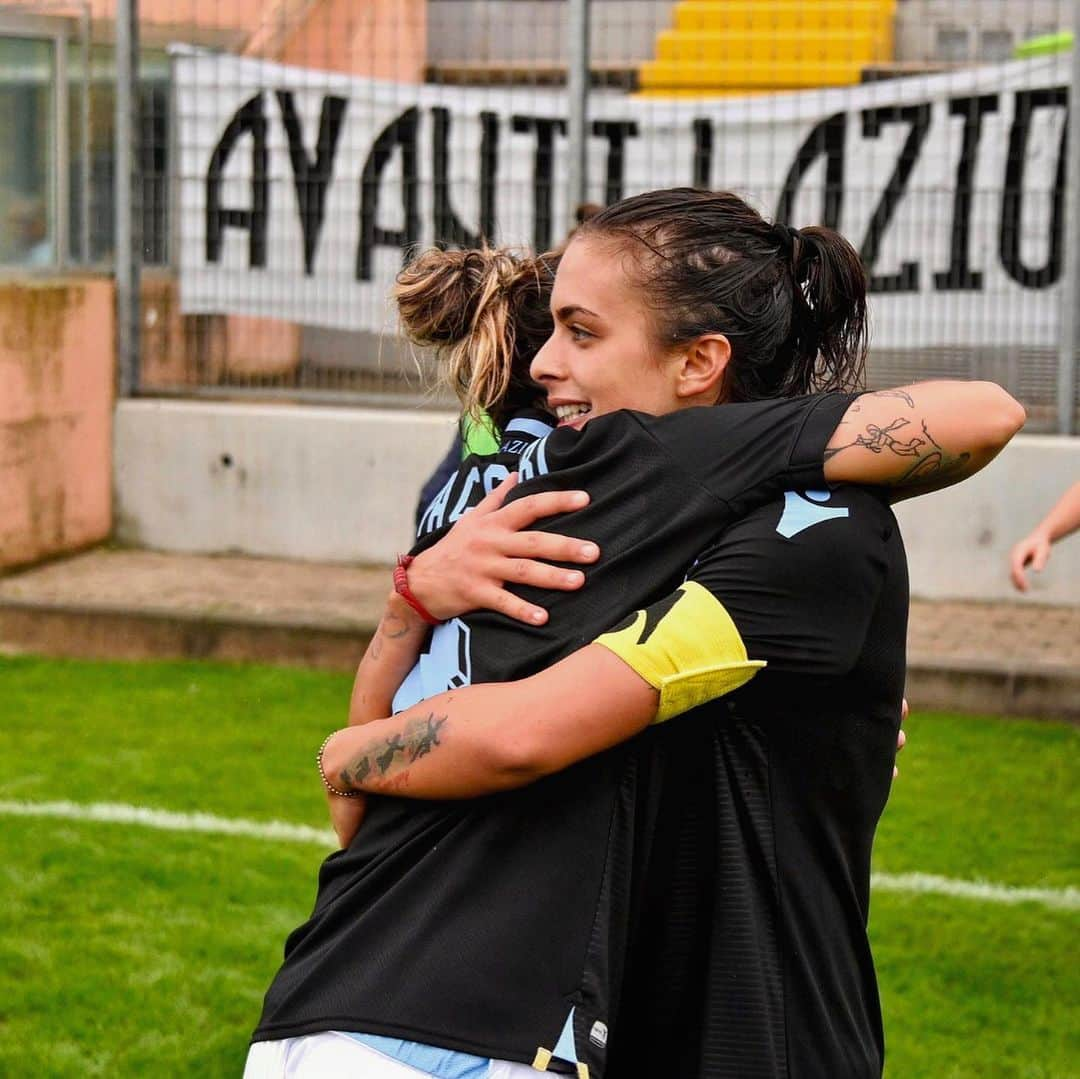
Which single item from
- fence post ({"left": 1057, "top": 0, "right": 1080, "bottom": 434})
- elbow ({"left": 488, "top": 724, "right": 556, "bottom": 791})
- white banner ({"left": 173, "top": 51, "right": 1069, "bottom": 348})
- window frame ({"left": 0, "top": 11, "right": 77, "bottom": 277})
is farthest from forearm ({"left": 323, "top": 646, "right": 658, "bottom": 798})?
window frame ({"left": 0, "top": 11, "right": 77, "bottom": 277})

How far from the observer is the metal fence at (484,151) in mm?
9289

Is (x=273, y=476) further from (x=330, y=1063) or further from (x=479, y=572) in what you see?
(x=330, y=1063)

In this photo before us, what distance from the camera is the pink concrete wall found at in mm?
9594

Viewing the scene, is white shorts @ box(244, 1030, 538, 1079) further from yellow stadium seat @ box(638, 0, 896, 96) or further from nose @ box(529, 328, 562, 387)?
yellow stadium seat @ box(638, 0, 896, 96)

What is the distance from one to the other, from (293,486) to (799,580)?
27.7 ft


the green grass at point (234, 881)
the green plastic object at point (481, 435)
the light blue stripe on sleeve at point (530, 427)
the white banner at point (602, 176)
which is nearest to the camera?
the light blue stripe on sleeve at point (530, 427)

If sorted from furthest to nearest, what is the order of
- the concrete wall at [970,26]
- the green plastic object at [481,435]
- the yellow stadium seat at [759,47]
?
the yellow stadium seat at [759,47] → the concrete wall at [970,26] → the green plastic object at [481,435]

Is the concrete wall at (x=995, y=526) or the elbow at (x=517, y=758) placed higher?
the elbow at (x=517, y=758)

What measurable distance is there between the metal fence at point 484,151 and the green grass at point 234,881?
257cm

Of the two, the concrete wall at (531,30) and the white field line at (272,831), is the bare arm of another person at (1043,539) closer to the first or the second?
the white field line at (272,831)

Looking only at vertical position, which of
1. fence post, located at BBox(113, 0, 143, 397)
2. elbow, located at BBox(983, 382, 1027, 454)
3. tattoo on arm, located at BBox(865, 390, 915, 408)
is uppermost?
fence post, located at BBox(113, 0, 143, 397)

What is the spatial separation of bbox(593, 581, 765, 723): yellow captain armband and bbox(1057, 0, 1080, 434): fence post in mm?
7622

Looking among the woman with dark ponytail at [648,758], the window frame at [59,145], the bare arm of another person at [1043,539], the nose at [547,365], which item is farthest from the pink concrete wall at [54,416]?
the woman with dark ponytail at [648,758]

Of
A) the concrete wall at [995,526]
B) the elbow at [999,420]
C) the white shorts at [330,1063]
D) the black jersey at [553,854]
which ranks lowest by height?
the concrete wall at [995,526]
